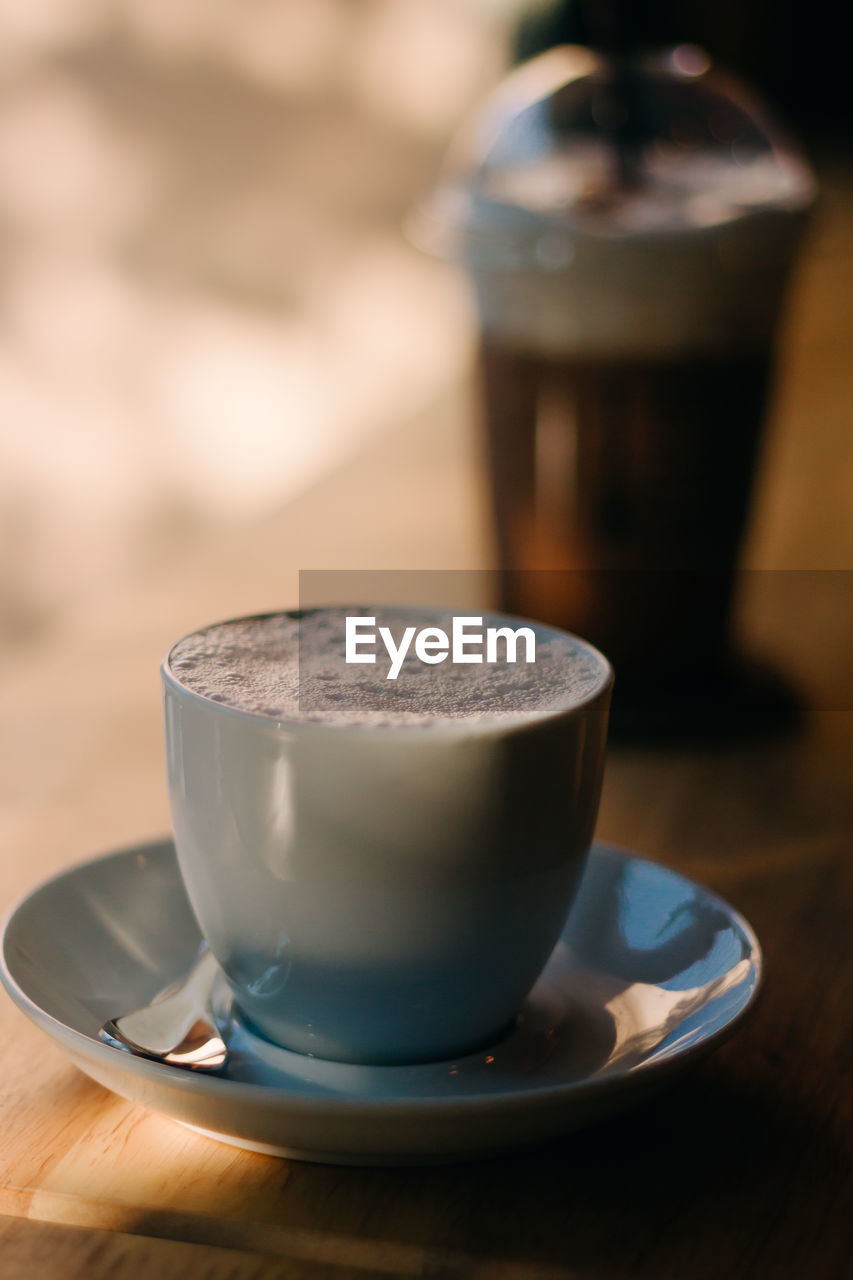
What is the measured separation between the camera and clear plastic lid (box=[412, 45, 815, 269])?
0.54 metres

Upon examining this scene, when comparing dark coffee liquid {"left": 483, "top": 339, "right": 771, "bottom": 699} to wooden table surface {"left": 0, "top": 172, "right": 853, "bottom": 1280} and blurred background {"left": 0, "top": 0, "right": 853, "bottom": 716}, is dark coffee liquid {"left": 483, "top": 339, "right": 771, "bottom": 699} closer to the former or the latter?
wooden table surface {"left": 0, "top": 172, "right": 853, "bottom": 1280}

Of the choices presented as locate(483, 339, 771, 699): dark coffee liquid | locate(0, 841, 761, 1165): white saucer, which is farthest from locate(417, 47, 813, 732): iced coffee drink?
locate(0, 841, 761, 1165): white saucer

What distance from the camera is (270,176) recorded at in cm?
241

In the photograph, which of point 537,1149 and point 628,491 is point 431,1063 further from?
point 628,491

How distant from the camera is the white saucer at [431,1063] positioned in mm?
253

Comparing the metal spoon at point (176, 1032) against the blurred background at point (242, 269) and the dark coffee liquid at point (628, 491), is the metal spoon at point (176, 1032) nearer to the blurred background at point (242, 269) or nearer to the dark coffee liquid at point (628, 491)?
the dark coffee liquid at point (628, 491)

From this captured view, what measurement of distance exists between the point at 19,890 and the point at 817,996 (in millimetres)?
259

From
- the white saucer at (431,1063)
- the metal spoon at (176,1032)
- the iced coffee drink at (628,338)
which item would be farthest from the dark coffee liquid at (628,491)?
the metal spoon at (176,1032)

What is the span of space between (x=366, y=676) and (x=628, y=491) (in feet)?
1.00

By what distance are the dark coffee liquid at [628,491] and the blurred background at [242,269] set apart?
0.31m

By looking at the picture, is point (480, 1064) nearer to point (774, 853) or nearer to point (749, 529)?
point (774, 853)

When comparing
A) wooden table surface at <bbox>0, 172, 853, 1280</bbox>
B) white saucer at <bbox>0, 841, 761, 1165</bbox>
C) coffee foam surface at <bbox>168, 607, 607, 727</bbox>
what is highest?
coffee foam surface at <bbox>168, 607, 607, 727</bbox>

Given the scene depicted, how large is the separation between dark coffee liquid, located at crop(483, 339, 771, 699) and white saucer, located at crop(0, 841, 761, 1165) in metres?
0.22

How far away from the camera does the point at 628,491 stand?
1.92 ft
